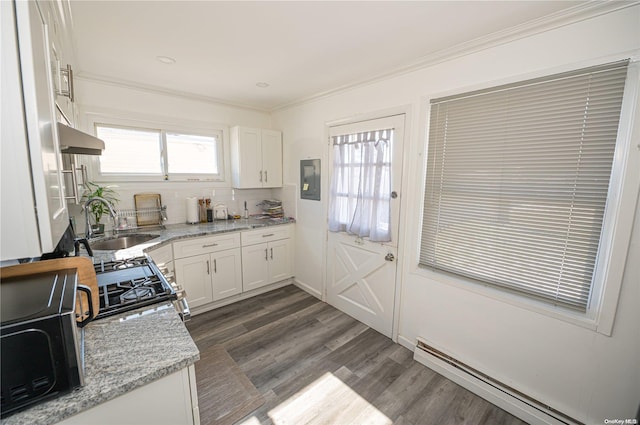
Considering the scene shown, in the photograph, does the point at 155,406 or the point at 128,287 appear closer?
the point at 155,406

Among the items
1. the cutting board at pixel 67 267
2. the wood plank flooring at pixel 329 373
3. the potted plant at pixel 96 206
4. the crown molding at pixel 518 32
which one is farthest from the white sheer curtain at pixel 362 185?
the potted plant at pixel 96 206

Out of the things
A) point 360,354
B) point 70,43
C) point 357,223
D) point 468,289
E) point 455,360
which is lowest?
point 360,354

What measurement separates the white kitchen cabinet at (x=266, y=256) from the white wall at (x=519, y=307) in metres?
1.74

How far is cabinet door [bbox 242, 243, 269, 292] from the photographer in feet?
10.6

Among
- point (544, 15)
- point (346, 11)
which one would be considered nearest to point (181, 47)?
point (346, 11)

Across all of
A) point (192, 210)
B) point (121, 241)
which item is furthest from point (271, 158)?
point (121, 241)

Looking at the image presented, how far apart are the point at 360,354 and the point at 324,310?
2.66ft

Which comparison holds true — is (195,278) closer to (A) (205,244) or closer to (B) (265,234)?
(A) (205,244)

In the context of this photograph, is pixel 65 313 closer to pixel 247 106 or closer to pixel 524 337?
pixel 524 337

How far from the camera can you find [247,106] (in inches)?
141

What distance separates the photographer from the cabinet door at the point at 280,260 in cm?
347

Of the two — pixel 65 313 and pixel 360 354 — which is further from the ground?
pixel 65 313

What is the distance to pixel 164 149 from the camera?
3.08m

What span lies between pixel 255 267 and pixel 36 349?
262cm
